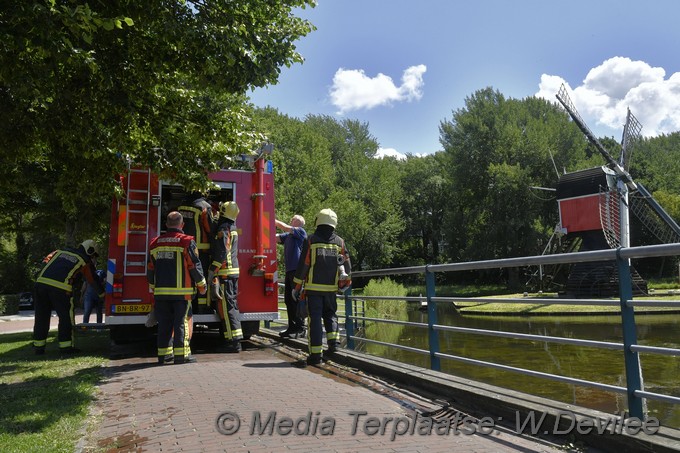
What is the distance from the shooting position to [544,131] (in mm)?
46094

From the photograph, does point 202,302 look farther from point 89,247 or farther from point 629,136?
point 629,136

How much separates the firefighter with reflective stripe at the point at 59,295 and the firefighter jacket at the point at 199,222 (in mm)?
1824

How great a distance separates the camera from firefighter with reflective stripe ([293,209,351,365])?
21.5ft

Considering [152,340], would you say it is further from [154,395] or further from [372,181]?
[372,181]

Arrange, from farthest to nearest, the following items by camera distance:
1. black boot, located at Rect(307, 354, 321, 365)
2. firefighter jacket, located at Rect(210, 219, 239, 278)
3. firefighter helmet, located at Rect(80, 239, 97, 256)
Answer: firefighter helmet, located at Rect(80, 239, 97, 256) → firefighter jacket, located at Rect(210, 219, 239, 278) → black boot, located at Rect(307, 354, 321, 365)

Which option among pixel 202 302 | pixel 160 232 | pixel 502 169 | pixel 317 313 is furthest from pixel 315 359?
pixel 502 169

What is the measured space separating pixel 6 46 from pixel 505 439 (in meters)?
5.76

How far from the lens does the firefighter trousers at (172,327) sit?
655 cm

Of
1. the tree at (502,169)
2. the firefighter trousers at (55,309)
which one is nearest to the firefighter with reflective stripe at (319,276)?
the firefighter trousers at (55,309)

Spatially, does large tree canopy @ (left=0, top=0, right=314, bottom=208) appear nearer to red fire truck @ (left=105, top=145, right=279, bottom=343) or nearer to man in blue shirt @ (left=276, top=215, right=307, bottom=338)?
red fire truck @ (left=105, top=145, right=279, bottom=343)

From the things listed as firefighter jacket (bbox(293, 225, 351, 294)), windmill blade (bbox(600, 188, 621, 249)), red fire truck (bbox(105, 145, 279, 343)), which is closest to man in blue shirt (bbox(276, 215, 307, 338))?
red fire truck (bbox(105, 145, 279, 343))

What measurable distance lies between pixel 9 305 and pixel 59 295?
24.5m

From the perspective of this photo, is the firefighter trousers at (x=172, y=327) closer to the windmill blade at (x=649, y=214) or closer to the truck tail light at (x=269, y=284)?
the truck tail light at (x=269, y=284)

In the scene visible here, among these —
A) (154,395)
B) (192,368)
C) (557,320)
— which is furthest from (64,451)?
(557,320)
